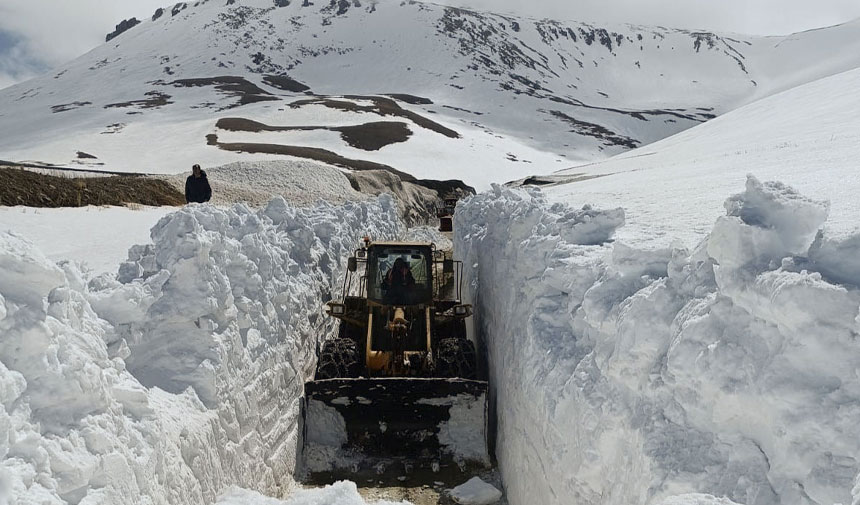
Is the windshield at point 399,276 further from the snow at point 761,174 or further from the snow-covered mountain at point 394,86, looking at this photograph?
the snow-covered mountain at point 394,86

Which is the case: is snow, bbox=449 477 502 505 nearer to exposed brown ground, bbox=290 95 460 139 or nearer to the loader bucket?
the loader bucket

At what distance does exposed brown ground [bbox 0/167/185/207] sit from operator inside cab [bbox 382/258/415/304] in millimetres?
9136

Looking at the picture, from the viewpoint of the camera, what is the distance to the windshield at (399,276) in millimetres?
10250

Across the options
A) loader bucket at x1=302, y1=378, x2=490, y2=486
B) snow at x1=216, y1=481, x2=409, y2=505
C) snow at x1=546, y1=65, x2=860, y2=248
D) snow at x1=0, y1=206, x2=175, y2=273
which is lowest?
loader bucket at x1=302, y1=378, x2=490, y2=486

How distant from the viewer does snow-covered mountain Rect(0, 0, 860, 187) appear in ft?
194

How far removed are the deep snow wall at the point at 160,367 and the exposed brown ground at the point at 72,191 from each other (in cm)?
803

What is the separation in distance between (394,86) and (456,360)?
106 m

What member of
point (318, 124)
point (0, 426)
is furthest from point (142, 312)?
point (318, 124)

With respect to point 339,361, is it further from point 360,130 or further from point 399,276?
point 360,130

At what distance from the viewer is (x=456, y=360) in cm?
899

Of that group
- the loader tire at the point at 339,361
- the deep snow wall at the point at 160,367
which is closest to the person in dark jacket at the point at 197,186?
the deep snow wall at the point at 160,367

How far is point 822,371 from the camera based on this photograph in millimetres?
3143

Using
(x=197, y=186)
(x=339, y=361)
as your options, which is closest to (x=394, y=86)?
(x=197, y=186)

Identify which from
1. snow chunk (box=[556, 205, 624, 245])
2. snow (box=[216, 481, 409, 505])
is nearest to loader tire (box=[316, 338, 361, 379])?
snow (box=[216, 481, 409, 505])
